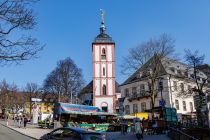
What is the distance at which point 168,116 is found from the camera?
103 feet

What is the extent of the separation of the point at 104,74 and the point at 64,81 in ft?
31.1

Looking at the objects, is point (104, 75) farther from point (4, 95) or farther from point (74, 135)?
point (74, 135)

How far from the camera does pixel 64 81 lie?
62562 millimetres

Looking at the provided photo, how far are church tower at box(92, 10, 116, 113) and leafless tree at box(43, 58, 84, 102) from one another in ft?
15.3

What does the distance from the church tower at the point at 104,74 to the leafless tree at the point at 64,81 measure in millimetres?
4676

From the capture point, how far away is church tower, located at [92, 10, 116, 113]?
60.6 m

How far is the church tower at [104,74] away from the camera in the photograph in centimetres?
6063

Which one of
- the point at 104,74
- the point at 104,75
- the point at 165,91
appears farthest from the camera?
the point at 104,74

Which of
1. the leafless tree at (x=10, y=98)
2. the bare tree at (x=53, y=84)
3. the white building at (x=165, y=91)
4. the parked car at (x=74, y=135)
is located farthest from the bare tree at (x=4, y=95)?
the parked car at (x=74, y=135)

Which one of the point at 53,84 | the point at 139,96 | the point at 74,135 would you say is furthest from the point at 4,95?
the point at 74,135

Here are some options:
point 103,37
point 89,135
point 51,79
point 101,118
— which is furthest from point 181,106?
point 89,135

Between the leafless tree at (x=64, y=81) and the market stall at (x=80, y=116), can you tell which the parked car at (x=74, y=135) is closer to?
the market stall at (x=80, y=116)

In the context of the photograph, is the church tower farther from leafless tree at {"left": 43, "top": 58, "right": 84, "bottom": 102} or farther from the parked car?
the parked car

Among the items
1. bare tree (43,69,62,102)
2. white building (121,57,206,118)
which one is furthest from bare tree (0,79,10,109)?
white building (121,57,206,118)
